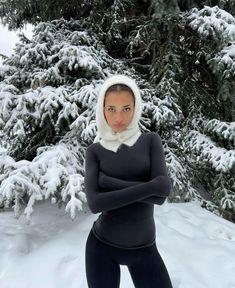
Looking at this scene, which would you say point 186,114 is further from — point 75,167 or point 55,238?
point 55,238

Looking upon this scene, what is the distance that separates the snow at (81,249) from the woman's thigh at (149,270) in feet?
3.81

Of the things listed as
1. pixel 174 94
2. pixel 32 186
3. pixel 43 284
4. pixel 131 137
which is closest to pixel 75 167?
pixel 32 186

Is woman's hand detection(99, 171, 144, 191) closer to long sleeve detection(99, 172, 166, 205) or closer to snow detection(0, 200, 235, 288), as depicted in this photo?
long sleeve detection(99, 172, 166, 205)

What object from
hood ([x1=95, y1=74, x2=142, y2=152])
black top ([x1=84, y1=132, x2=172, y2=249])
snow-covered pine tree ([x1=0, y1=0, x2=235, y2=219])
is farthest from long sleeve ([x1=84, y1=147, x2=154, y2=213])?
snow-covered pine tree ([x1=0, y1=0, x2=235, y2=219])

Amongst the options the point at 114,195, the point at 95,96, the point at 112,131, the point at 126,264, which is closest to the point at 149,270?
the point at 126,264

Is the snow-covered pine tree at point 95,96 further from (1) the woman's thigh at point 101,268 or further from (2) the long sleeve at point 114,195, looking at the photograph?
(2) the long sleeve at point 114,195

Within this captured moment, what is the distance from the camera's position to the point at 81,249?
143 inches

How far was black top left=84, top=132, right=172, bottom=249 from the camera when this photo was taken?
6.38 feet

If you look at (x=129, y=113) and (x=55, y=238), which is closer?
(x=129, y=113)

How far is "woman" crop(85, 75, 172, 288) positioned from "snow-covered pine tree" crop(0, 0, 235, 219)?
1.64 metres

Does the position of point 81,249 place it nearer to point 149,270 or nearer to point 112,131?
point 149,270

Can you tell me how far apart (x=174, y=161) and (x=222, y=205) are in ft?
2.92

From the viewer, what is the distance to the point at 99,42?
527 centimetres

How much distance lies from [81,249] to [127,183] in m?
1.92
